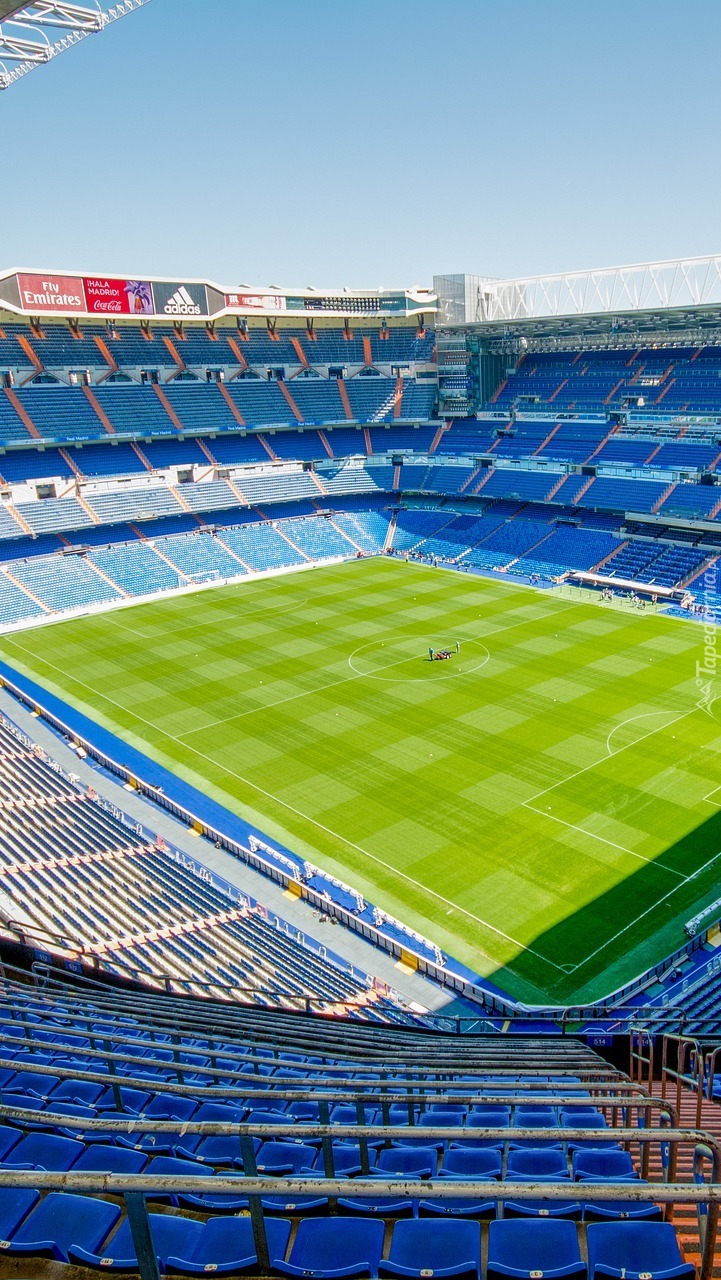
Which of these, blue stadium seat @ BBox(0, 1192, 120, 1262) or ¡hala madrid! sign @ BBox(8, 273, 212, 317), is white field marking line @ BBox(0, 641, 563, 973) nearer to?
blue stadium seat @ BBox(0, 1192, 120, 1262)

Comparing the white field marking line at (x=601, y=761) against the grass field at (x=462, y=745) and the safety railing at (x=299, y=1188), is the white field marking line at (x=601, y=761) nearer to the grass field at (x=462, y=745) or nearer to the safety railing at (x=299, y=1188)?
the grass field at (x=462, y=745)

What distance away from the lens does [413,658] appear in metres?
44.4

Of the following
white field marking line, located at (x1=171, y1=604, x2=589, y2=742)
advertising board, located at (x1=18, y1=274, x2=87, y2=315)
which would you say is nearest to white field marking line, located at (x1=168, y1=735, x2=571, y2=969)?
white field marking line, located at (x1=171, y1=604, x2=589, y2=742)

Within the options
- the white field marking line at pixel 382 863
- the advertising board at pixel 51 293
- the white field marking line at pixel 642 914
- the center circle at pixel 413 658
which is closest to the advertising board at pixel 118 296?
the advertising board at pixel 51 293

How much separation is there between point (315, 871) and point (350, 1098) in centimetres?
2130

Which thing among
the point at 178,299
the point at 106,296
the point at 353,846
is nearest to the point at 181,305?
the point at 178,299

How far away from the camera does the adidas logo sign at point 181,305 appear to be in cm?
6762

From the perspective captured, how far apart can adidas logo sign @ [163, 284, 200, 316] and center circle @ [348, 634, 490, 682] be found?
38.0 m

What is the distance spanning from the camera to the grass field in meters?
24.1

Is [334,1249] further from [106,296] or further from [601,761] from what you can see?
[106,296]

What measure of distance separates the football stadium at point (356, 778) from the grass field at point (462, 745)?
18 centimetres

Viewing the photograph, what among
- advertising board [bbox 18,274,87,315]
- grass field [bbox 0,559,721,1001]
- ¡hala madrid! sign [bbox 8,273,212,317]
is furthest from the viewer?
¡hala madrid! sign [bbox 8,273,212,317]

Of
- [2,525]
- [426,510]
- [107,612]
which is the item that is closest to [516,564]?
[426,510]

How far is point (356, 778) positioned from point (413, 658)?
1368 cm
